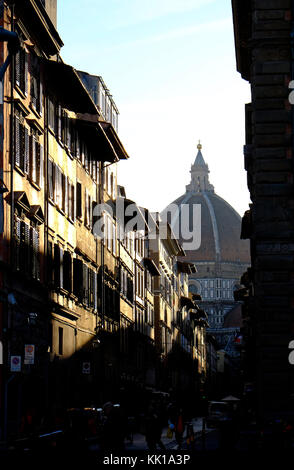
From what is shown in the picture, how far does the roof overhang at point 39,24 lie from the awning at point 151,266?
40.8 meters

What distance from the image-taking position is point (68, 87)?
44.2 meters

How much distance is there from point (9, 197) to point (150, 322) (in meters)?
54.5

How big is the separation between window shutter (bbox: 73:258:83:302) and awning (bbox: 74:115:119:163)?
6.18 meters

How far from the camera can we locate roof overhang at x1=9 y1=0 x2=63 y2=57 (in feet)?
119

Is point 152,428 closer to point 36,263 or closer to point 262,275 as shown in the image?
point 262,275

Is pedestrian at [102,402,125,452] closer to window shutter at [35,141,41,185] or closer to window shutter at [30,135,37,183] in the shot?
window shutter at [30,135,37,183]

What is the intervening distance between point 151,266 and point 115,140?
29342 mm

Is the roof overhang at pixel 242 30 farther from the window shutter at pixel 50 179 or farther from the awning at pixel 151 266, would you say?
the awning at pixel 151 266

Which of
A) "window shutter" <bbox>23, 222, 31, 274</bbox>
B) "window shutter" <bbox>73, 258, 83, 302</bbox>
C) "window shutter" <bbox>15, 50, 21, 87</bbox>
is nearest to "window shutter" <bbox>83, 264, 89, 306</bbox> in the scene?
"window shutter" <bbox>73, 258, 83, 302</bbox>

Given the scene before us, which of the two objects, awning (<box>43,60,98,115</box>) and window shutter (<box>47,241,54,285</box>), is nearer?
window shutter (<box>47,241,54,285</box>)

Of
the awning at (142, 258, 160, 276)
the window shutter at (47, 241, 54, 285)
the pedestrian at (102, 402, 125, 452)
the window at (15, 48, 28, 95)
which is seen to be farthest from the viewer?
the awning at (142, 258, 160, 276)

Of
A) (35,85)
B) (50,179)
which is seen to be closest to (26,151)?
(35,85)
